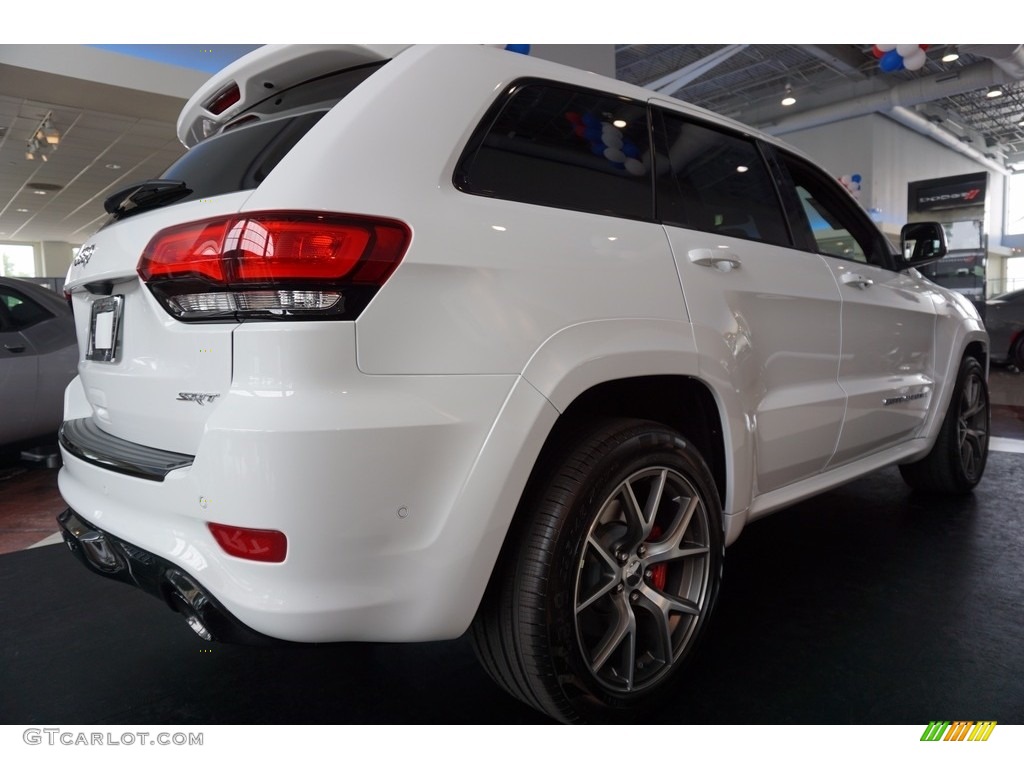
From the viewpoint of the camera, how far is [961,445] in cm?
342

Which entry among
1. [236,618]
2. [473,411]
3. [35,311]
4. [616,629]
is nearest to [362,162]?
[473,411]

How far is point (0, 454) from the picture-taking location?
442 cm

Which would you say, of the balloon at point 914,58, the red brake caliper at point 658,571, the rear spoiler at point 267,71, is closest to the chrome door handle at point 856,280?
the red brake caliper at point 658,571

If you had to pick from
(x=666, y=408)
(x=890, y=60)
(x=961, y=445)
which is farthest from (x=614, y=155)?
(x=890, y=60)

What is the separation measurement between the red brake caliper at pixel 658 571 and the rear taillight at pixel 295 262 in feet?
3.20

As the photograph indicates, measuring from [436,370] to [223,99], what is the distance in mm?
1144

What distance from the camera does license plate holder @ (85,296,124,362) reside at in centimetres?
163

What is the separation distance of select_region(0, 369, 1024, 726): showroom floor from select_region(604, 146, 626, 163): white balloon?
1334mm

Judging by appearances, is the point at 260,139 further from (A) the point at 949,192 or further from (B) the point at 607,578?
(A) the point at 949,192

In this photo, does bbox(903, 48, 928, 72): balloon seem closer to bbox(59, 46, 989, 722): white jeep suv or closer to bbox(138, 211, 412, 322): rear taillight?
bbox(59, 46, 989, 722): white jeep suv

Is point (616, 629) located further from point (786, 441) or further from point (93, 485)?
point (93, 485)

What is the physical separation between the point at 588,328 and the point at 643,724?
3.13 feet

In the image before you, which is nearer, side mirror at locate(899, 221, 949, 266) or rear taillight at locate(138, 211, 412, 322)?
rear taillight at locate(138, 211, 412, 322)

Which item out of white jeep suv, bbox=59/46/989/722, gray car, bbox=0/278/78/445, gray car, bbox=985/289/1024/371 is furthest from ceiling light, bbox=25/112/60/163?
gray car, bbox=985/289/1024/371
